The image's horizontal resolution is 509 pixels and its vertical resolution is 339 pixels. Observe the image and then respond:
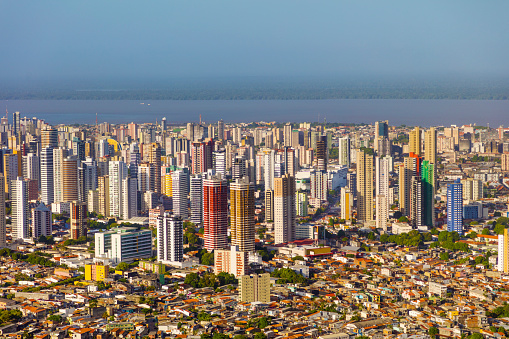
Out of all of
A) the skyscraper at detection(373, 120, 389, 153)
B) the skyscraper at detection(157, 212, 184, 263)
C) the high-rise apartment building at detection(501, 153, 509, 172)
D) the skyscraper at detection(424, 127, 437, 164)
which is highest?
the skyscraper at detection(373, 120, 389, 153)

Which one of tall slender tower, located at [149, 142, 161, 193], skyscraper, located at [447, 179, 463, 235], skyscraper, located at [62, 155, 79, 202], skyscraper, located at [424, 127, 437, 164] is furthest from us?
tall slender tower, located at [149, 142, 161, 193]

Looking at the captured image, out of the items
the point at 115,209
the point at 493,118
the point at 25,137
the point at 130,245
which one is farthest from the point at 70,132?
the point at 130,245

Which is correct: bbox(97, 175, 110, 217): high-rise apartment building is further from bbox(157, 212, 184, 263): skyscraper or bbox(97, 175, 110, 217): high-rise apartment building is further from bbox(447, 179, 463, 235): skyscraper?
bbox(447, 179, 463, 235): skyscraper

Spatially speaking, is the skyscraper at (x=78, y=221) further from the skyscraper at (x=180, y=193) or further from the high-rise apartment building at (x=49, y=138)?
the high-rise apartment building at (x=49, y=138)

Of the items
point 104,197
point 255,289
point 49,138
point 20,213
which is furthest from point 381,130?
point 255,289

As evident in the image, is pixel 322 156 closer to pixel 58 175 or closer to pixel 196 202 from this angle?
pixel 58 175

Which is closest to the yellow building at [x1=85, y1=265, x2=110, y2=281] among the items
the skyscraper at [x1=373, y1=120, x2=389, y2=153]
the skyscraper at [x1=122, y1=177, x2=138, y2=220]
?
the skyscraper at [x1=122, y1=177, x2=138, y2=220]
